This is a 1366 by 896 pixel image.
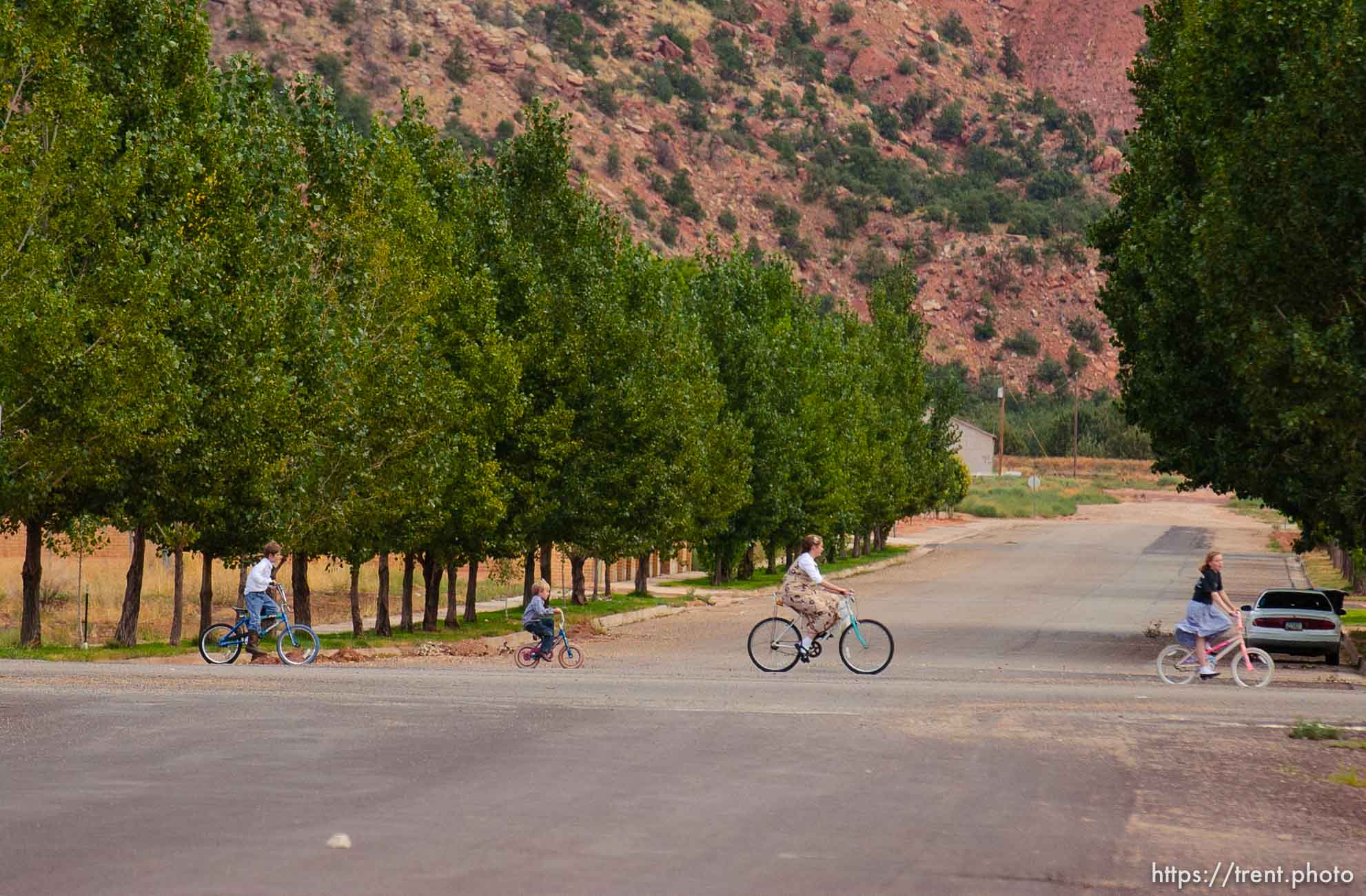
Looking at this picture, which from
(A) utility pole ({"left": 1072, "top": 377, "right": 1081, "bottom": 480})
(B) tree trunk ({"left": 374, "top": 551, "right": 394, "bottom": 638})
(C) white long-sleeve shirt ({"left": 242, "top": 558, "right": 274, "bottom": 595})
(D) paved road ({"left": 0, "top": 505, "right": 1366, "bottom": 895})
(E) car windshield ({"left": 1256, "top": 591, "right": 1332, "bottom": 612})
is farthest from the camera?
(A) utility pole ({"left": 1072, "top": 377, "right": 1081, "bottom": 480})

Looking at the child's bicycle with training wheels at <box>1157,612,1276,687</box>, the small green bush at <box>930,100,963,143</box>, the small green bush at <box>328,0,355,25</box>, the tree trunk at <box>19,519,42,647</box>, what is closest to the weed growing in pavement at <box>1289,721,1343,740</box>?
the child's bicycle with training wheels at <box>1157,612,1276,687</box>

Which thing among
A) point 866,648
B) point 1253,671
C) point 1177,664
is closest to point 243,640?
point 866,648

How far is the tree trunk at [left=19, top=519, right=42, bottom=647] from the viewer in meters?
26.5

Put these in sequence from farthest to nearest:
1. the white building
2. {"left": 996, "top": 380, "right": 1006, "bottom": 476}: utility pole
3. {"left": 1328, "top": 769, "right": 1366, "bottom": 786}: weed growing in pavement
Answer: the white building, {"left": 996, "top": 380, "right": 1006, "bottom": 476}: utility pole, {"left": 1328, "top": 769, "right": 1366, "bottom": 786}: weed growing in pavement

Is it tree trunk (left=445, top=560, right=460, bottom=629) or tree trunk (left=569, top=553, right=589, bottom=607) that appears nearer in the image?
tree trunk (left=445, top=560, right=460, bottom=629)

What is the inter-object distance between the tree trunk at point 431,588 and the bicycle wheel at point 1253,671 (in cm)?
1625

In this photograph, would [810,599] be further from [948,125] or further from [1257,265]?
[948,125]

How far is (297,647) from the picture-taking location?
24.4 m

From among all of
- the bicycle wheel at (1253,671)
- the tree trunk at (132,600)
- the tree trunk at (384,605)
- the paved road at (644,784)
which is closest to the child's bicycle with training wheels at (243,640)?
the paved road at (644,784)

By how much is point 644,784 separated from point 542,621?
43.3ft

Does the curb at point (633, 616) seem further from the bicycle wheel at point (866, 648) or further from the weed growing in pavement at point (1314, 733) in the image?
the weed growing in pavement at point (1314, 733)

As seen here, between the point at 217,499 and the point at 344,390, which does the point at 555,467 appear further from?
the point at 217,499

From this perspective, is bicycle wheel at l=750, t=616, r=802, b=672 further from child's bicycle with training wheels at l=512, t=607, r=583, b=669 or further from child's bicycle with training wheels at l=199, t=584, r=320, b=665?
child's bicycle with training wheels at l=199, t=584, r=320, b=665

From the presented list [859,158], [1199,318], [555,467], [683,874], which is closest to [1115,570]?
[555,467]
